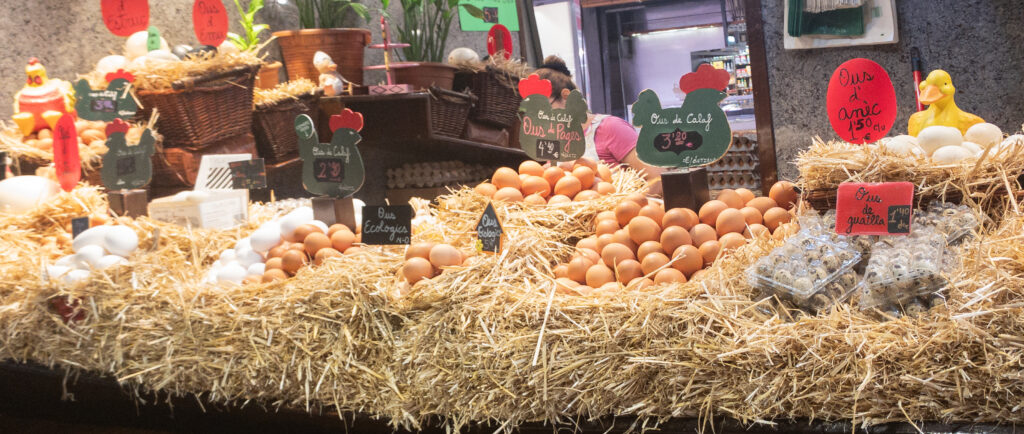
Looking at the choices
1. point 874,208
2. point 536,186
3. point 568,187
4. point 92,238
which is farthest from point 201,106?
point 874,208

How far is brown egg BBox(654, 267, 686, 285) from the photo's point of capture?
192 centimetres

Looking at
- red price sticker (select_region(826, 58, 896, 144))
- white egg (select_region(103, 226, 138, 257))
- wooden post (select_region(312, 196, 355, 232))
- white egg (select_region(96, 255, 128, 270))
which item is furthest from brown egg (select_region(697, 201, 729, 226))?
white egg (select_region(103, 226, 138, 257))

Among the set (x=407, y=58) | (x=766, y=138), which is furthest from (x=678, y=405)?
(x=407, y=58)

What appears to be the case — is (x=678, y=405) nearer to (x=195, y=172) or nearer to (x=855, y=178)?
(x=855, y=178)

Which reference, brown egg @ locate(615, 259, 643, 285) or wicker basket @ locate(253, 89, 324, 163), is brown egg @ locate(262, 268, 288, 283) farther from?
wicker basket @ locate(253, 89, 324, 163)

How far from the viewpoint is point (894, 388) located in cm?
143

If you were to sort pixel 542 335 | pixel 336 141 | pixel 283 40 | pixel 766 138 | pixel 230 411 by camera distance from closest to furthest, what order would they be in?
pixel 542 335 → pixel 230 411 → pixel 336 141 → pixel 766 138 → pixel 283 40

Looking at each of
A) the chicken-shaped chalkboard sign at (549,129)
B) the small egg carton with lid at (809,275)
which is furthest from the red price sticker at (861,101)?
the chicken-shaped chalkboard sign at (549,129)

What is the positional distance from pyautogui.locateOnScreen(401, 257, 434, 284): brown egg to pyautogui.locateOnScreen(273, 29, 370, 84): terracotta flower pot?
8.41ft

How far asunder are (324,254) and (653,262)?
3.30 feet

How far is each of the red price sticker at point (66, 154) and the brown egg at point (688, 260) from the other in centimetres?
248

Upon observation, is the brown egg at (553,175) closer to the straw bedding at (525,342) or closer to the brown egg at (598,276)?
the straw bedding at (525,342)

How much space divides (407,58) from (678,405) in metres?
3.43

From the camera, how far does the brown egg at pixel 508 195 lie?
259cm
